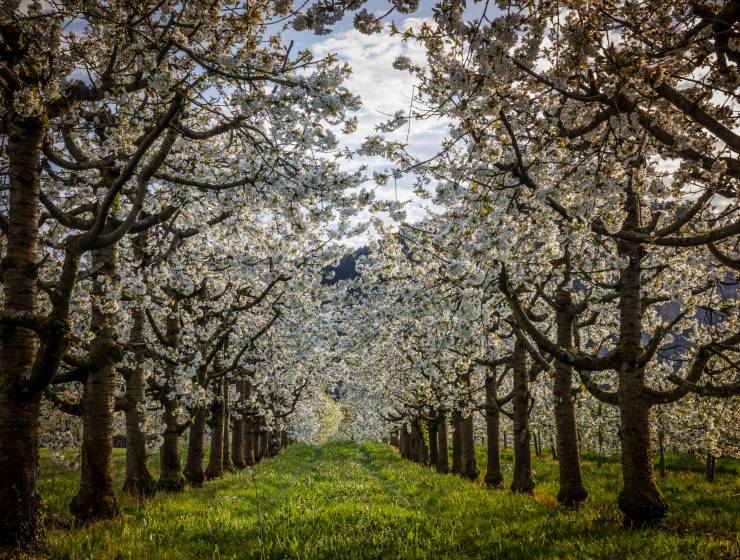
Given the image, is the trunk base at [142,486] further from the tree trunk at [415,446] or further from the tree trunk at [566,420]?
the tree trunk at [415,446]

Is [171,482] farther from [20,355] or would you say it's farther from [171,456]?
[20,355]

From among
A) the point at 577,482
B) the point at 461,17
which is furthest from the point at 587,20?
the point at 577,482

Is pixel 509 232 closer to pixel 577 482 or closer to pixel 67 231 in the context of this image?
pixel 577 482

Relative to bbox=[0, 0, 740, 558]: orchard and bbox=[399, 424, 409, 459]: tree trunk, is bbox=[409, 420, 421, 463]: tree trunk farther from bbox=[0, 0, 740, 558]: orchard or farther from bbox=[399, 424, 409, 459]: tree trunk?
bbox=[0, 0, 740, 558]: orchard

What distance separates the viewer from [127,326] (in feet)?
41.0

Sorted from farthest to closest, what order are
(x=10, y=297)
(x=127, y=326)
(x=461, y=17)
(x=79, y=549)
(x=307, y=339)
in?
1. (x=307, y=339)
2. (x=127, y=326)
3. (x=10, y=297)
4. (x=79, y=549)
5. (x=461, y=17)

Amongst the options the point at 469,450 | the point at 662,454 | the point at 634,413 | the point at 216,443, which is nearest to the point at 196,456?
the point at 216,443

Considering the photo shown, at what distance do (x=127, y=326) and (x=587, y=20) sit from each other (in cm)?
1249

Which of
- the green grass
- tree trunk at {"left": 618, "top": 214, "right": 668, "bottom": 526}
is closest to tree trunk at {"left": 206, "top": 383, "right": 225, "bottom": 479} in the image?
the green grass

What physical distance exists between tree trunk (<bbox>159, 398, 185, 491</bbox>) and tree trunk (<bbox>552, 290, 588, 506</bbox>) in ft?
32.1

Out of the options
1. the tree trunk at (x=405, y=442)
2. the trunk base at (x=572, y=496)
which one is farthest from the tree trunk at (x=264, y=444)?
the trunk base at (x=572, y=496)

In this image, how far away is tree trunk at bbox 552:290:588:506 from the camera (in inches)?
416

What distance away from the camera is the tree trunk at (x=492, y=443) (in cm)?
1498

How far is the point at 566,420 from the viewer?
1080 cm
